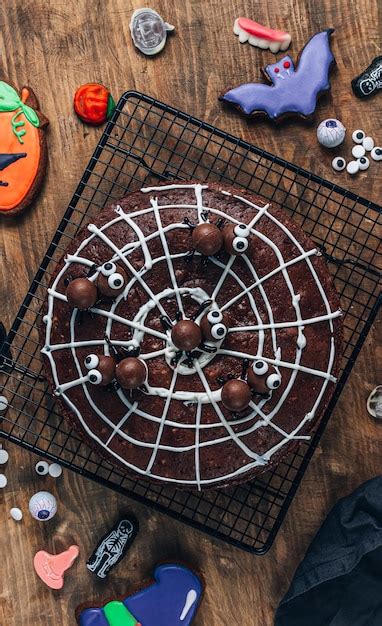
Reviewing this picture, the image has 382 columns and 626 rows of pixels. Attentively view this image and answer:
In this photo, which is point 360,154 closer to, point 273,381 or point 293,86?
point 293,86

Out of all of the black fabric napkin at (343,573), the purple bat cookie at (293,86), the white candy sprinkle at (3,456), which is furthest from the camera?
the white candy sprinkle at (3,456)

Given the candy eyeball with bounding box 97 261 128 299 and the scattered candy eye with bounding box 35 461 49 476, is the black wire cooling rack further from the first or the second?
the candy eyeball with bounding box 97 261 128 299

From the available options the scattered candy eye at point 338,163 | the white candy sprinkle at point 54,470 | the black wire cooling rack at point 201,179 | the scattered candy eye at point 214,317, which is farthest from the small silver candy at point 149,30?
the white candy sprinkle at point 54,470

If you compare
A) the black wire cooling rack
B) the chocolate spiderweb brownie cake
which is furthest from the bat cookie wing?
the chocolate spiderweb brownie cake

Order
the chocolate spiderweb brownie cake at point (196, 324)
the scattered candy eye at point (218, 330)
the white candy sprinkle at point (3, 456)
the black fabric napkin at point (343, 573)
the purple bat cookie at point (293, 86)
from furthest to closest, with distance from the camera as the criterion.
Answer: the white candy sprinkle at point (3, 456)
the purple bat cookie at point (293, 86)
the black fabric napkin at point (343, 573)
the chocolate spiderweb brownie cake at point (196, 324)
the scattered candy eye at point (218, 330)

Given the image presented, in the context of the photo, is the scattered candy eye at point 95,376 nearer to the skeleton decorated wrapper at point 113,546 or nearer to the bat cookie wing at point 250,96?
the skeleton decorated wrapper at point 113,546

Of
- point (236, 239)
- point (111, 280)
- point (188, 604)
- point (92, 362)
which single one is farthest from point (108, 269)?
point (188, 604)
